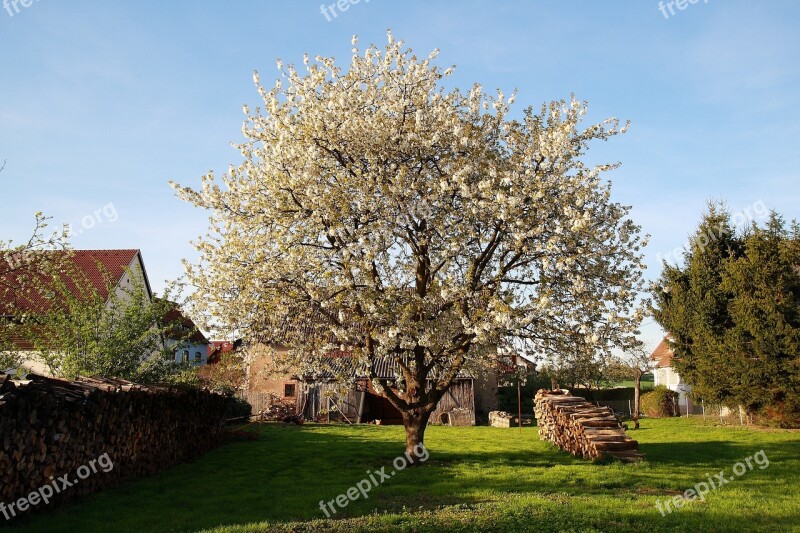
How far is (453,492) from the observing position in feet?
42.2

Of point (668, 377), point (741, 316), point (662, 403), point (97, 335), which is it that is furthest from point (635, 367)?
point (97, 335)

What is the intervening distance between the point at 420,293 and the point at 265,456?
7825 mm

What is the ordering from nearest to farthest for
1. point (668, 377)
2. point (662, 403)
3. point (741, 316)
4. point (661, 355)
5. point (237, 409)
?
point (741, 316) → point (237, 409) → point (662, 403) → point (668, 377) → point (661, 355)

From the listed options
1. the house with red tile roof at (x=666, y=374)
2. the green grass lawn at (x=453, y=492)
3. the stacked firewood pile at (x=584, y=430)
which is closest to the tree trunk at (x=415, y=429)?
the green grass lawn at (x=453, y=492)

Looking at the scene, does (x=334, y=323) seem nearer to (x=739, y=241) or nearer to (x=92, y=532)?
(x=92, y=532)

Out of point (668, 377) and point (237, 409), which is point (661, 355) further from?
point (237, 409)

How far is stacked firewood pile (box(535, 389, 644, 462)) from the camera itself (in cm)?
1755

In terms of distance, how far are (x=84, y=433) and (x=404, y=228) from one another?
29.0 feet

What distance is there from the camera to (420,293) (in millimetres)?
16781

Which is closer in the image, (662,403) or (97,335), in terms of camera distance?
(97,335)

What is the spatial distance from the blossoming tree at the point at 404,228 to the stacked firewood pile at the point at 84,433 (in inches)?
127

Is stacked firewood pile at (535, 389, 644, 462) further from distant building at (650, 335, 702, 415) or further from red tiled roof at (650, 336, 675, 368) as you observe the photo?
red tiled roof at (650, 336, 675, 368)

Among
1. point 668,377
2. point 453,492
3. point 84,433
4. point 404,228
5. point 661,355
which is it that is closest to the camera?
point 84,433

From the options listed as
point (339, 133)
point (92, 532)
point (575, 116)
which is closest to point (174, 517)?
point (92, 532)
